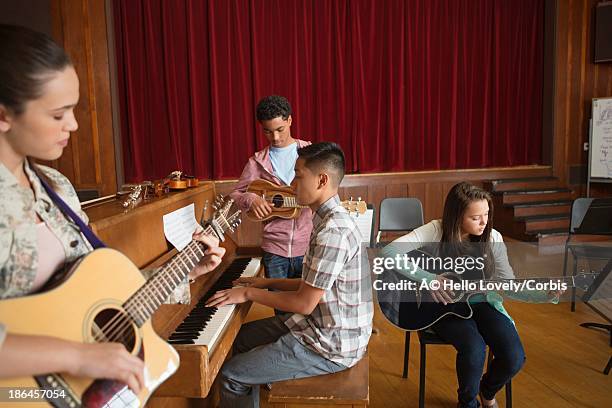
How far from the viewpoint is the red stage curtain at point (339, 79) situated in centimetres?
667

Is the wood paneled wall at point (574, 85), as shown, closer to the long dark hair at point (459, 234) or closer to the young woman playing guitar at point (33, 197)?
the long dark hair at point (459, 234)

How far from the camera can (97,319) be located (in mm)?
1179

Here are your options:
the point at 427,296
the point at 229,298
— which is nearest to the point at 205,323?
the point at 229,298

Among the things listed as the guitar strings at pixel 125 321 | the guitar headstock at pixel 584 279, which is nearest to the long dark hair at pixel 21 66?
the guitar strings at pixel 125 321

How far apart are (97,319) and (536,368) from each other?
2.95 m

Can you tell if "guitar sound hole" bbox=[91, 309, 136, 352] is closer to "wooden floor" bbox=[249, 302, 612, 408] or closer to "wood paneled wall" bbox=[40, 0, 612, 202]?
"wooden floor" bbox=[249, 302, 612, 408]

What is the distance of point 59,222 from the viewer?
1144 mm

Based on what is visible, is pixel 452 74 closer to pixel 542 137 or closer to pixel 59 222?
pixel 542 137

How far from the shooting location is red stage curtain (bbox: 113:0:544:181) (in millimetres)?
6668

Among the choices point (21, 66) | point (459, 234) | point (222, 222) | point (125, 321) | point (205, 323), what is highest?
point (21, 66)

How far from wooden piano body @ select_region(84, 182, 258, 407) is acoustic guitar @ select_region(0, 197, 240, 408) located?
1.28 feet

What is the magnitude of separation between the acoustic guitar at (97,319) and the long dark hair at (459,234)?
1.76m

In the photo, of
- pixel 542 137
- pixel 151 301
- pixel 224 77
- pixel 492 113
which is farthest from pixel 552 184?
pixel 151 301

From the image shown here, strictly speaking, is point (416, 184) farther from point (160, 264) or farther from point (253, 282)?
point (160, 264)
